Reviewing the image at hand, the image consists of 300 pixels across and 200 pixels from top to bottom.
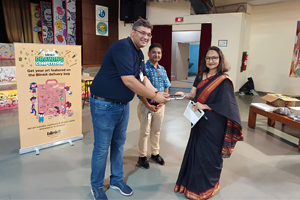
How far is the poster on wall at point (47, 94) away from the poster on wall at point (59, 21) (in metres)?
5.00

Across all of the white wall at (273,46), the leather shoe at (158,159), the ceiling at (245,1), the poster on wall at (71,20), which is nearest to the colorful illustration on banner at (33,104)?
the leather shoe at (158,159)

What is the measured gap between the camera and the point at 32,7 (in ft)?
24.9

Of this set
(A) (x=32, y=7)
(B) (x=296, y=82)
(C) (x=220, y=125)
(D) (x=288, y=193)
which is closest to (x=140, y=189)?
(C) (x=220, y=125)

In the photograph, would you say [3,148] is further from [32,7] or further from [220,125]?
[32,7]

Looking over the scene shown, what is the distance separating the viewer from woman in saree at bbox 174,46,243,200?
1.84 meters

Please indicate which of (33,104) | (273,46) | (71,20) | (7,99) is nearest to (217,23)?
(273,46)

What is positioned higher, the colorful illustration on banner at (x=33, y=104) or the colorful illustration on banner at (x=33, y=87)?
the colorful illustration on banner at (x=33, y=87)

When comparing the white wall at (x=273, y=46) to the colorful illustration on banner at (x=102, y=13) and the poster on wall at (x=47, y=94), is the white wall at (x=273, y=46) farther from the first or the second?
the poster on wall at (x=47, y=94)

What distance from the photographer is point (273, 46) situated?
284 inches

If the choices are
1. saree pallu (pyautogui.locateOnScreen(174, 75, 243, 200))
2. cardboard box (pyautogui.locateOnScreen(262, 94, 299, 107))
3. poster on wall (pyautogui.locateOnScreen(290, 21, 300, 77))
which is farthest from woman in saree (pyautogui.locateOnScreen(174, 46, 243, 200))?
poster on wall (pyautogui.locateOnScreen(290, 21, 300, 77))

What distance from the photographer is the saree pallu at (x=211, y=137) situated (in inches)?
72.1

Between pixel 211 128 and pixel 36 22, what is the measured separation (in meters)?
7.99

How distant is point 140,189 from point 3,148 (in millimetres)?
2100

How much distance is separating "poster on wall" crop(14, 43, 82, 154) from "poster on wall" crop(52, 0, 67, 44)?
4999 millimetres
